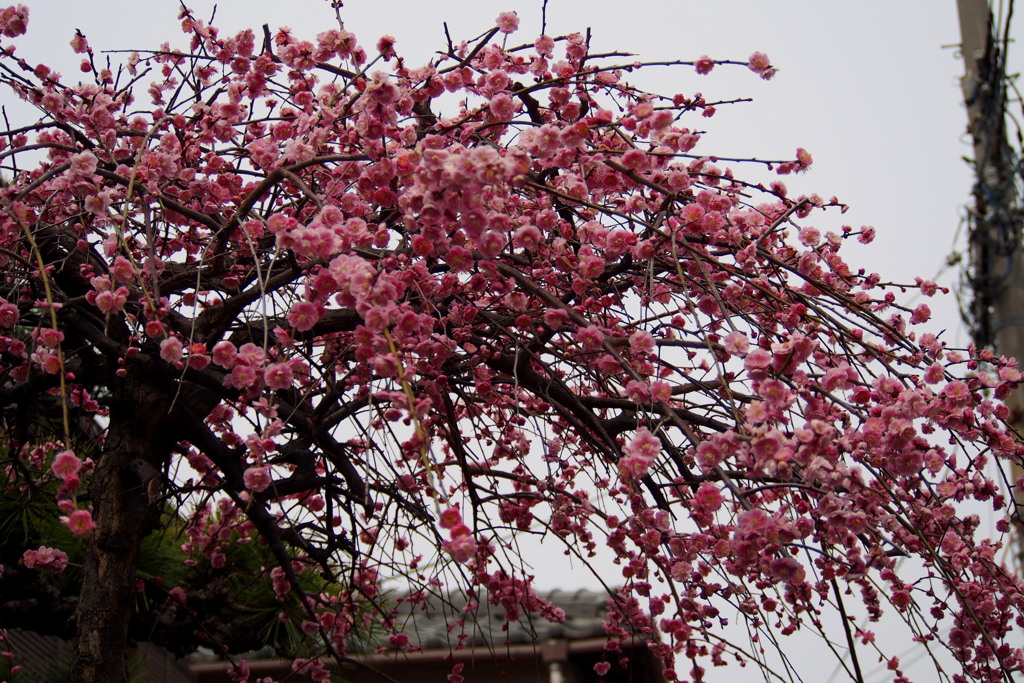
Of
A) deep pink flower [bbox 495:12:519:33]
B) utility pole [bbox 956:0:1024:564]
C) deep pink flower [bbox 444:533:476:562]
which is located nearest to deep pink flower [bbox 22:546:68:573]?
deep pink flower [bbox 444:533:476:562]

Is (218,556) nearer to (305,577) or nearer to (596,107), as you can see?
(305,577)

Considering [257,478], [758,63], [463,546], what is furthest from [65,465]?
[758,63]

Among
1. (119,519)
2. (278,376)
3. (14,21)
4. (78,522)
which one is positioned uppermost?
(14,21)

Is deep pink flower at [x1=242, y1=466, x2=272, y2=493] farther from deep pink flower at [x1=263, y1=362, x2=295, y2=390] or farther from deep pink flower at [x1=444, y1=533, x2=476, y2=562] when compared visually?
deep pink flower at [x1=444, y1=533, x2=476, y2=562]

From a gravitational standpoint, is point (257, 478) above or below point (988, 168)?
below

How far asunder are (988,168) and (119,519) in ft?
14.8

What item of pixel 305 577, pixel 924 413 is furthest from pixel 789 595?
pixel 305 577

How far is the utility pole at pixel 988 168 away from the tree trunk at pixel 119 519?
3786mm

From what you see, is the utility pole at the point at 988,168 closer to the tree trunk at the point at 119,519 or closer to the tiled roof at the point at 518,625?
the tiled roof at the point at 518,625

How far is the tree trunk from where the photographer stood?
90.7 inches

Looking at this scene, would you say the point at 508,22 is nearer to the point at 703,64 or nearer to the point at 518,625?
the point at 703,64

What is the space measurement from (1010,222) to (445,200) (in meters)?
3.78

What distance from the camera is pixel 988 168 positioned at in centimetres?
490

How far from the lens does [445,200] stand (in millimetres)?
1959
